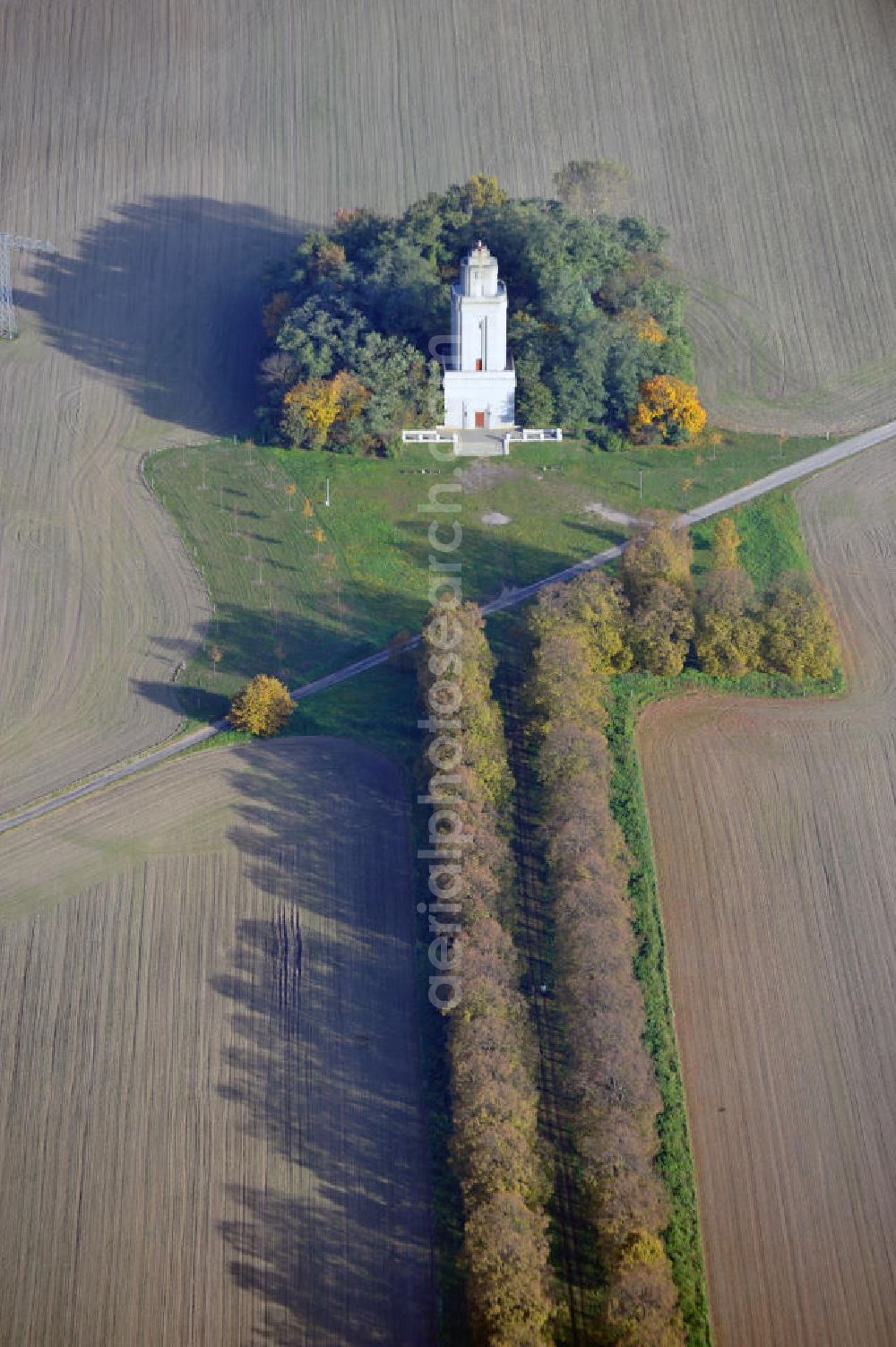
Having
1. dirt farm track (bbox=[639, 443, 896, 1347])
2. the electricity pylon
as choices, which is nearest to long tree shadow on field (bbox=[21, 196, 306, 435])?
the electricity pylon

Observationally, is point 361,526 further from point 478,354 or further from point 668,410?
point 668,410

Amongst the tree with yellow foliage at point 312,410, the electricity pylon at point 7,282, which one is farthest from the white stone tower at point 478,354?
the electricity pylon at point 7,282

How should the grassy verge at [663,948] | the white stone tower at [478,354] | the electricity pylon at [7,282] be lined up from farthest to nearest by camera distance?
the electricity pylon at [7,282]
the white stone tower at [478,354]
the grassy verge at [663,948]

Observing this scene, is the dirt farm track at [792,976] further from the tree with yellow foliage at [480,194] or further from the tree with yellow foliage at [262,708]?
the tree with yellow foliage at [480,194]

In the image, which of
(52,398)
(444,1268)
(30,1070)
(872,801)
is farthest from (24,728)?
(872,801)

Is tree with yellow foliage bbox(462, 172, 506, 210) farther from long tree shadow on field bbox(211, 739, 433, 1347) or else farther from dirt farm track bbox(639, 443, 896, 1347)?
long tree shadow on field bbox(211, 739, 433, 1347)

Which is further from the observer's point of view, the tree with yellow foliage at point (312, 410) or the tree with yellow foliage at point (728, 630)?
the tree with yellow foliage at point (312, 410)
